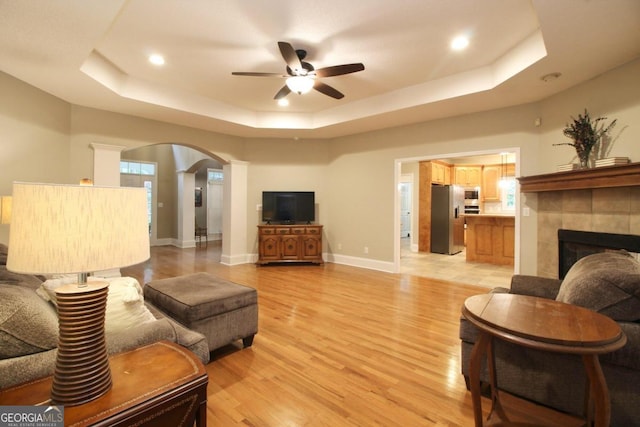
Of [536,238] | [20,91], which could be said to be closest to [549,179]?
[536,238]

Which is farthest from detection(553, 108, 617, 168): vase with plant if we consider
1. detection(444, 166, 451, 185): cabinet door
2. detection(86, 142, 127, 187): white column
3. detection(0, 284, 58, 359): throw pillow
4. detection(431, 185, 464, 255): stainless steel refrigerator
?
detection(86, 142, 127, 187): white column

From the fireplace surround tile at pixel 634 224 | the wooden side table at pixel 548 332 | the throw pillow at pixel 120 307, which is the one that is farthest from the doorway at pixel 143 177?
the fireplace surround tile at pixel 634 224

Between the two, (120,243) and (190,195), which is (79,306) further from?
(190,195)

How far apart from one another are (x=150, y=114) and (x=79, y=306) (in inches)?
184

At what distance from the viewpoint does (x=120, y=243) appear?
0.98 meters

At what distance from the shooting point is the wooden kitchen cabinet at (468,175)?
8625 millimetres

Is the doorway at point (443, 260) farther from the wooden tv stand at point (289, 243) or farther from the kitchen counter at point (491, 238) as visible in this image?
the wooden tv stand at point (289, 243)

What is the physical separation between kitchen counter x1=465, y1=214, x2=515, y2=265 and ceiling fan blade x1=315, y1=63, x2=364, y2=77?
481 cm

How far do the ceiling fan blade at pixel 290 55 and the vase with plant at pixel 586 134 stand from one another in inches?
121

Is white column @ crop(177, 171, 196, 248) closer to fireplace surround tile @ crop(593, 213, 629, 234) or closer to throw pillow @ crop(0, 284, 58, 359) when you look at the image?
throw pillow @ crop(0, 284, 58, 359)

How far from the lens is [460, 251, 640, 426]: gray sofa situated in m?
1.50

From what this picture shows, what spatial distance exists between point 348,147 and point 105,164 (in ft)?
13.8

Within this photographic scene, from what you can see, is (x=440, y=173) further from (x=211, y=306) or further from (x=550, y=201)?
(x=211, y=306)

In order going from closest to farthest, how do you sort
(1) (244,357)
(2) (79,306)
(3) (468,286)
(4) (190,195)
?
(2) (79,306) < (1) (244,357) < (3) (468,286) < (4) (190,195)
